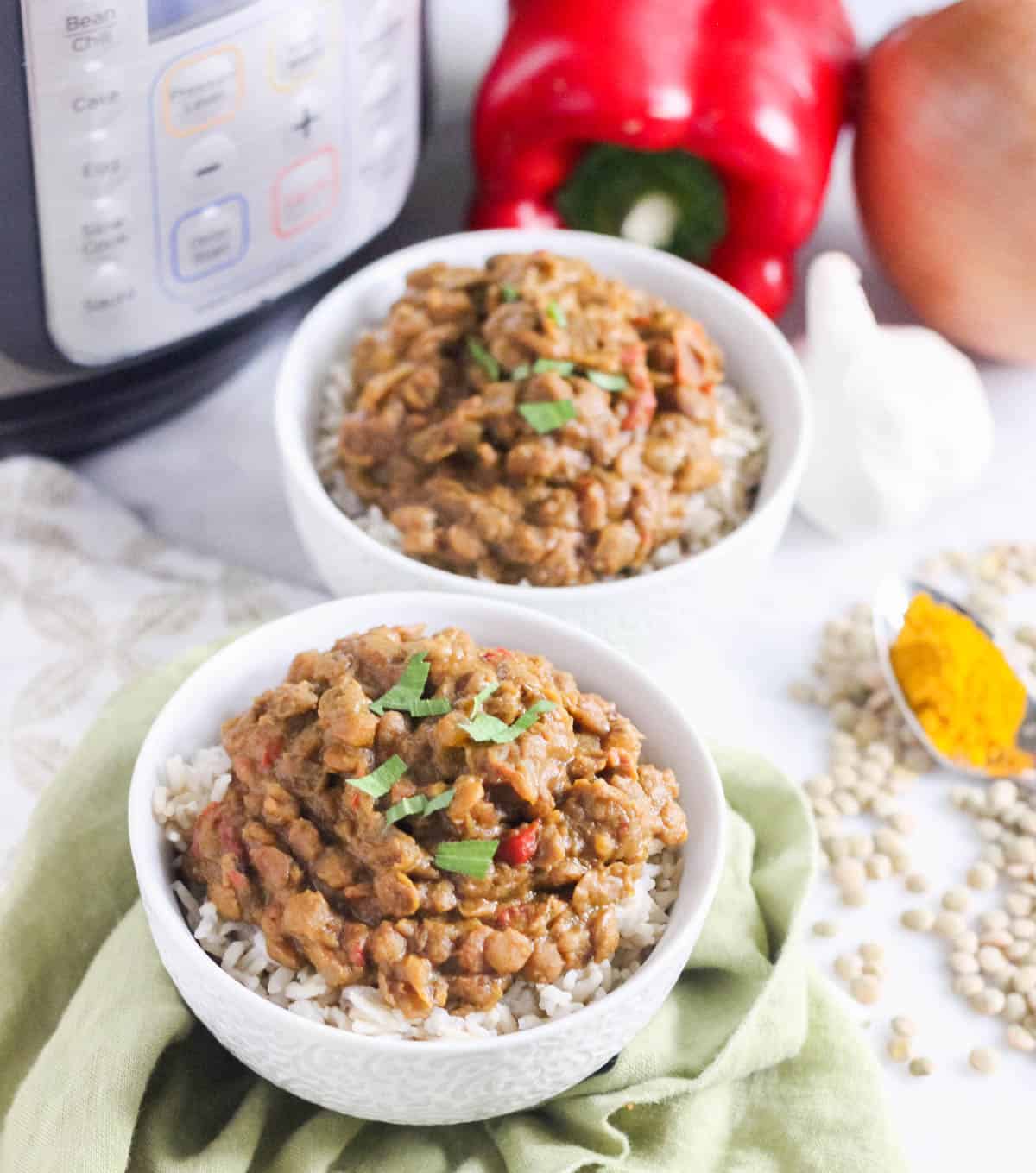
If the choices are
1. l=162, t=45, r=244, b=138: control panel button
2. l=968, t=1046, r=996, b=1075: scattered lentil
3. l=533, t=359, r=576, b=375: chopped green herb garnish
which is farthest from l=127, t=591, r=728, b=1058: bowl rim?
l=162, t=45, r=244, b=138: control panel button

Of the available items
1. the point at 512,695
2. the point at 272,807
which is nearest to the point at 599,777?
the point at 512,695

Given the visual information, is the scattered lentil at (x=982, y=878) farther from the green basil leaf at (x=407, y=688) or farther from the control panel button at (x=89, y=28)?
the control panel button at (x=89, y=28)

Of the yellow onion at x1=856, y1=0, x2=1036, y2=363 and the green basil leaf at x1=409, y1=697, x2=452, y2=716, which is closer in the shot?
the green basil leaf at x1=409, y1=697, x2=452, y2=716

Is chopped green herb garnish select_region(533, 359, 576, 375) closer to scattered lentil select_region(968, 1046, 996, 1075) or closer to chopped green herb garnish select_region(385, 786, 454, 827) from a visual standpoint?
chopped green herb garnish select_region(385, 786, 454, 827)

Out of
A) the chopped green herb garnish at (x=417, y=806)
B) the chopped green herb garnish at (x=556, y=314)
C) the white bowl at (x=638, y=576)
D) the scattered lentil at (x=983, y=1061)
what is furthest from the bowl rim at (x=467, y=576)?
the scattered lentil at (x=983, y=1061)

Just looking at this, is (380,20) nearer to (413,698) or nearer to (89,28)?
(89,28)

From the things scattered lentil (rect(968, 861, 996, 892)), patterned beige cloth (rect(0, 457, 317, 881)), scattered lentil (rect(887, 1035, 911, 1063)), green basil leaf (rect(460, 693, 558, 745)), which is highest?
green basil leaf (rect(460, 693, 558, 745))
